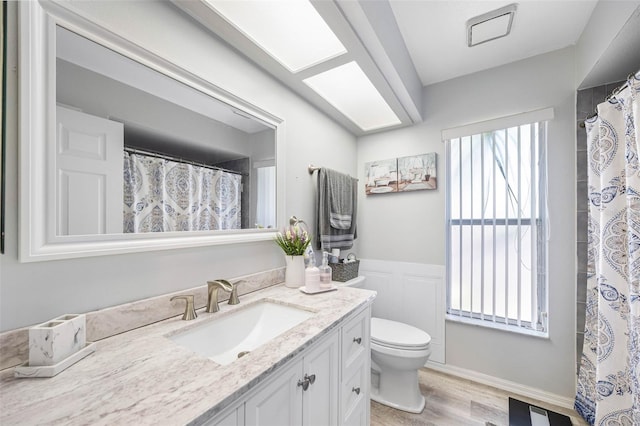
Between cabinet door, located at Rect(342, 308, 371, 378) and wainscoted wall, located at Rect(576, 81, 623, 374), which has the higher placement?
wainscoted wall, located at Rect(576, 81, 623, 374)

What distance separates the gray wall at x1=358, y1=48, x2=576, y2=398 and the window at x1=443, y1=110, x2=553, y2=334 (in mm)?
71

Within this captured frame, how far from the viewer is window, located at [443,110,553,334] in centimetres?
176

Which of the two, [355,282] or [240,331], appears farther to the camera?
[355,282]

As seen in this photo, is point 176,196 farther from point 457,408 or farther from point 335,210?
point 457,408

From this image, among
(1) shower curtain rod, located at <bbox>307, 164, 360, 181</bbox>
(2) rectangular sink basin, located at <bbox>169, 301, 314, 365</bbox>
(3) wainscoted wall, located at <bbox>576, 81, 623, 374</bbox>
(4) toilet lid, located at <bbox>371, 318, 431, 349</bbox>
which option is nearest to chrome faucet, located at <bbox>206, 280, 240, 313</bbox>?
(2) rectangular sink basin, located at <bbox>169, 301, 314, 365</bbox>

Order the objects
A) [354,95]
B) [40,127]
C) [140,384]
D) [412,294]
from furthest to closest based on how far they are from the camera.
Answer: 1. [412,294]
2. [354,95]
3. [40,127]
4. [140,384]

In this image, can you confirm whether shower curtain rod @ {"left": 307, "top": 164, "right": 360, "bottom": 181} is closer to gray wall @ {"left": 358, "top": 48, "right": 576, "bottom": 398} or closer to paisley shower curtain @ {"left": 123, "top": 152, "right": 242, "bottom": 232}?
paisley shower curtain @ {"left": 123, "top": 152, "right": 242, "bottom": 232}

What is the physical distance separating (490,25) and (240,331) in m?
2.24

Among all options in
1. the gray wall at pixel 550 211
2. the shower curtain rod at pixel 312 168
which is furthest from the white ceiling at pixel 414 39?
the shower curtain rod at pixel 312 168

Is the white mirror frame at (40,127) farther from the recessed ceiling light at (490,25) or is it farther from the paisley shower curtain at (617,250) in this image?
the paisley shower curtain at (617,250)

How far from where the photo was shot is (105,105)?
80 cm

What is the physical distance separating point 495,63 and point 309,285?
7.11 ft

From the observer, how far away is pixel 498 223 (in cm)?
188

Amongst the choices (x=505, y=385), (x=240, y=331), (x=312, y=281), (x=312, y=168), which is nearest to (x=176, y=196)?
(x=240, y=331)
